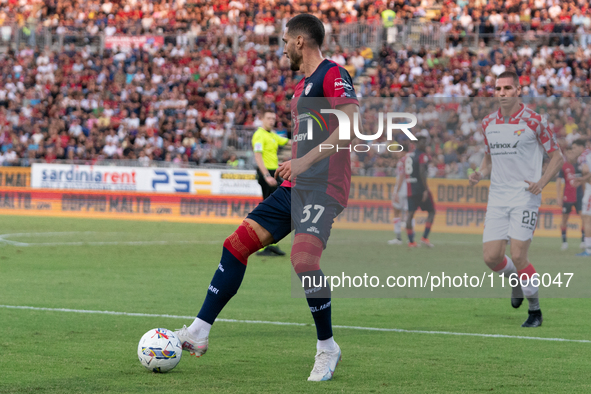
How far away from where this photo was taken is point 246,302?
8.49 meters

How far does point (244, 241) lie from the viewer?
16.8ft

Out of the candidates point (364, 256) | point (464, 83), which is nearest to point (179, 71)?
point (464, 83)

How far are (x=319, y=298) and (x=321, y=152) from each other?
2.95ft

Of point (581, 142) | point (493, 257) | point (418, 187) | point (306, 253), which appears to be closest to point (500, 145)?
point (493, 257)

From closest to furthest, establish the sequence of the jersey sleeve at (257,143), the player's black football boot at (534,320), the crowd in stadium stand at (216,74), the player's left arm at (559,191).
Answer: the player's black football boot at (534,320), the jersey sleeve at (257,143), the player's left arm at (559,191), the crowd in stadium stand at (216,74)

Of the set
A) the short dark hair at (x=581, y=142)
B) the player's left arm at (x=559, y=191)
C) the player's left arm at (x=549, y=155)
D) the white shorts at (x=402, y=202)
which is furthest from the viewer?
the white shorts at (x=402, y=202)

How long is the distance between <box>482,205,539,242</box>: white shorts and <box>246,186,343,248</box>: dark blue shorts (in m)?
2.58

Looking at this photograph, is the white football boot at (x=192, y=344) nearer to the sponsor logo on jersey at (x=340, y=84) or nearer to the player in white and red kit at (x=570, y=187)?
the sponsor logo on jersey at (x=340, y=84)

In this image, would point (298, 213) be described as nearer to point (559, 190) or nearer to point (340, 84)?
point (340, 84)

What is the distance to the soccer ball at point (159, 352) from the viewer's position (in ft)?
16.4

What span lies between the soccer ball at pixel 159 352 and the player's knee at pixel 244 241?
0.68 meters

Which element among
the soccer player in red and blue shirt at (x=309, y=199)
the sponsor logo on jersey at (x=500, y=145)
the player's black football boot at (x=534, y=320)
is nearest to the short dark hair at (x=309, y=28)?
the soccer player in red and blue shirt at (x=309, y=199)

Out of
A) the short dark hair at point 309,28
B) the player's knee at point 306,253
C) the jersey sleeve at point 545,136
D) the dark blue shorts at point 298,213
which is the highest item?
the short dark hair at point 309,28

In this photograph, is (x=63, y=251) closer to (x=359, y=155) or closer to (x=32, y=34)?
(x=359, y=155)
